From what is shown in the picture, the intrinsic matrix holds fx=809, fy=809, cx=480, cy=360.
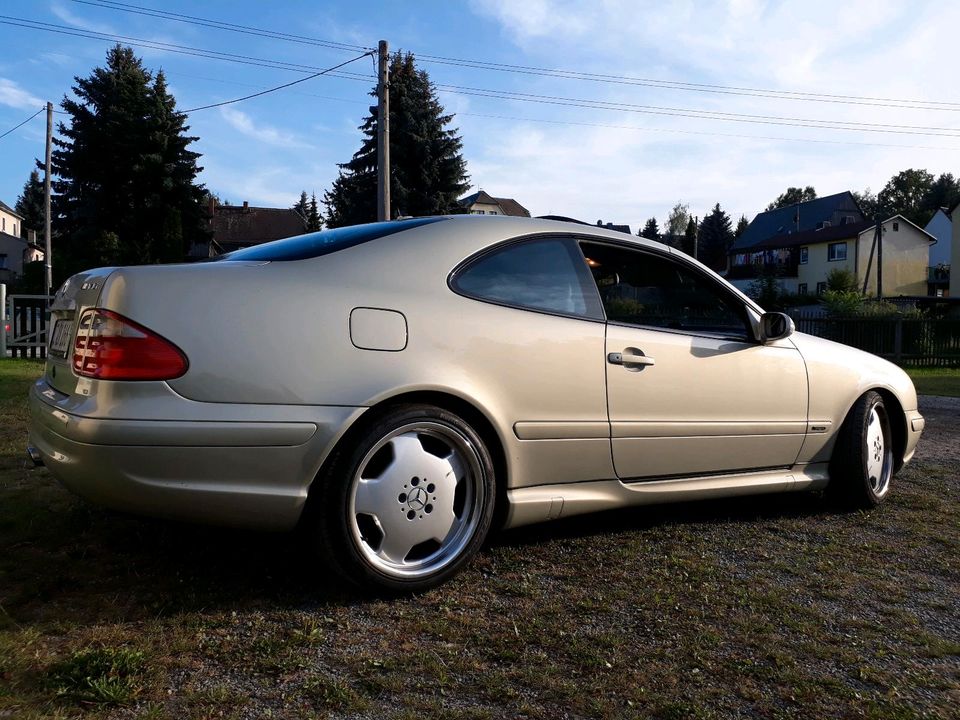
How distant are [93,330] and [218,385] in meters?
0.47

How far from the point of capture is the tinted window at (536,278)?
321 centimetres

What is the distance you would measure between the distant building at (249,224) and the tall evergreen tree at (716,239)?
1931 inches

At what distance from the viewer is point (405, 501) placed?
2.87 metres

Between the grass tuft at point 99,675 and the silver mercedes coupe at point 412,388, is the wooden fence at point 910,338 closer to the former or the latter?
the silver mercedes coupe at point 412,388

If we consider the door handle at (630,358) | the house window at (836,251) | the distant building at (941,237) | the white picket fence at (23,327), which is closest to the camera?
the door handle at (630,358)

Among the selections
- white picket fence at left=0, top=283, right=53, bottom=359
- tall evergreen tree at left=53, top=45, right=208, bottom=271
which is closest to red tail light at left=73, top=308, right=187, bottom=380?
white picket fence at left=0, top=283, right=53, bottom=359

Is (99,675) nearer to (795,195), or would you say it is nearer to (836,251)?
(836,251)

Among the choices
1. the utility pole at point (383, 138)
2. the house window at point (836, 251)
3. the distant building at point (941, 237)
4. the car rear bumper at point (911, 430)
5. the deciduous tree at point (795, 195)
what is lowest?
the car rear bumper at point (911, 430)

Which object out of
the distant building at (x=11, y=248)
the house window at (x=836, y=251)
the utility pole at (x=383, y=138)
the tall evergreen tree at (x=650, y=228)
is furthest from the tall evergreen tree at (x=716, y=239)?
the utility pole at (x=383, y=138)

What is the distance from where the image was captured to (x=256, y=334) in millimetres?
2633

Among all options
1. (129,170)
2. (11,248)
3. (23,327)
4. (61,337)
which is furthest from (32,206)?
(61,337)

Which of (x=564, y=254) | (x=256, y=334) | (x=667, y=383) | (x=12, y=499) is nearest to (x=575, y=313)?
(x=564, y=254)

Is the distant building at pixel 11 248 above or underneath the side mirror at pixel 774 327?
above

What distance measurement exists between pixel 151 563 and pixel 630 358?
211 cm
